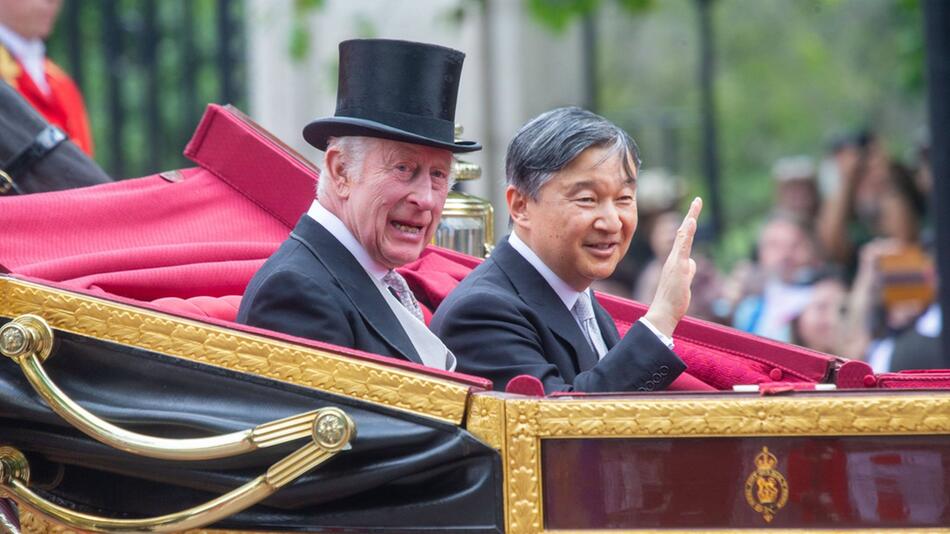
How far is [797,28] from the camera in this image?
1803cm

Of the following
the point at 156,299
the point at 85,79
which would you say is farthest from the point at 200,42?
the point at 156,299

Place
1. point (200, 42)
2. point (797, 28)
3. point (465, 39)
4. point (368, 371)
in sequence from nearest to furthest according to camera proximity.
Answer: point (368, 371), point (200, 42), point (465, 39), point (797, 28)

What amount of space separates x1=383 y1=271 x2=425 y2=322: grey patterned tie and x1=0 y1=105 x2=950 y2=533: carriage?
1.43 feet

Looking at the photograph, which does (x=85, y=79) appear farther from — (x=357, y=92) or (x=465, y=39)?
(x=357, y=92)

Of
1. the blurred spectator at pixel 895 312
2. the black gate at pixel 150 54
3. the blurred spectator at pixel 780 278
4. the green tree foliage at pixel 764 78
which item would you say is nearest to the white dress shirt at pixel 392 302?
the blurred spectator at pixel 895 312

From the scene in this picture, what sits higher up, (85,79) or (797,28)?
(797,28)

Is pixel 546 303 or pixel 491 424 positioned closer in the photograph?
pixel 491 424

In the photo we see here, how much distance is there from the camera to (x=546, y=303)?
3.03 metres

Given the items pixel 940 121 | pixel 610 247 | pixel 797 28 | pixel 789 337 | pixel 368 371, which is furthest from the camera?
pixel 797 28

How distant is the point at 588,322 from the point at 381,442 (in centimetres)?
83

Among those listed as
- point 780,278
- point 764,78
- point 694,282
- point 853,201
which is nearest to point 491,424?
point 694,282

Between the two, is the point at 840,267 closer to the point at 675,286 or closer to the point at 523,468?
the point at 675,286

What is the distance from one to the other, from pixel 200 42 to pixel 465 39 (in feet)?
4.69

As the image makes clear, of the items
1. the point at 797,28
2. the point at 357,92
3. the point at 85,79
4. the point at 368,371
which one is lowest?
the point at 368,371
